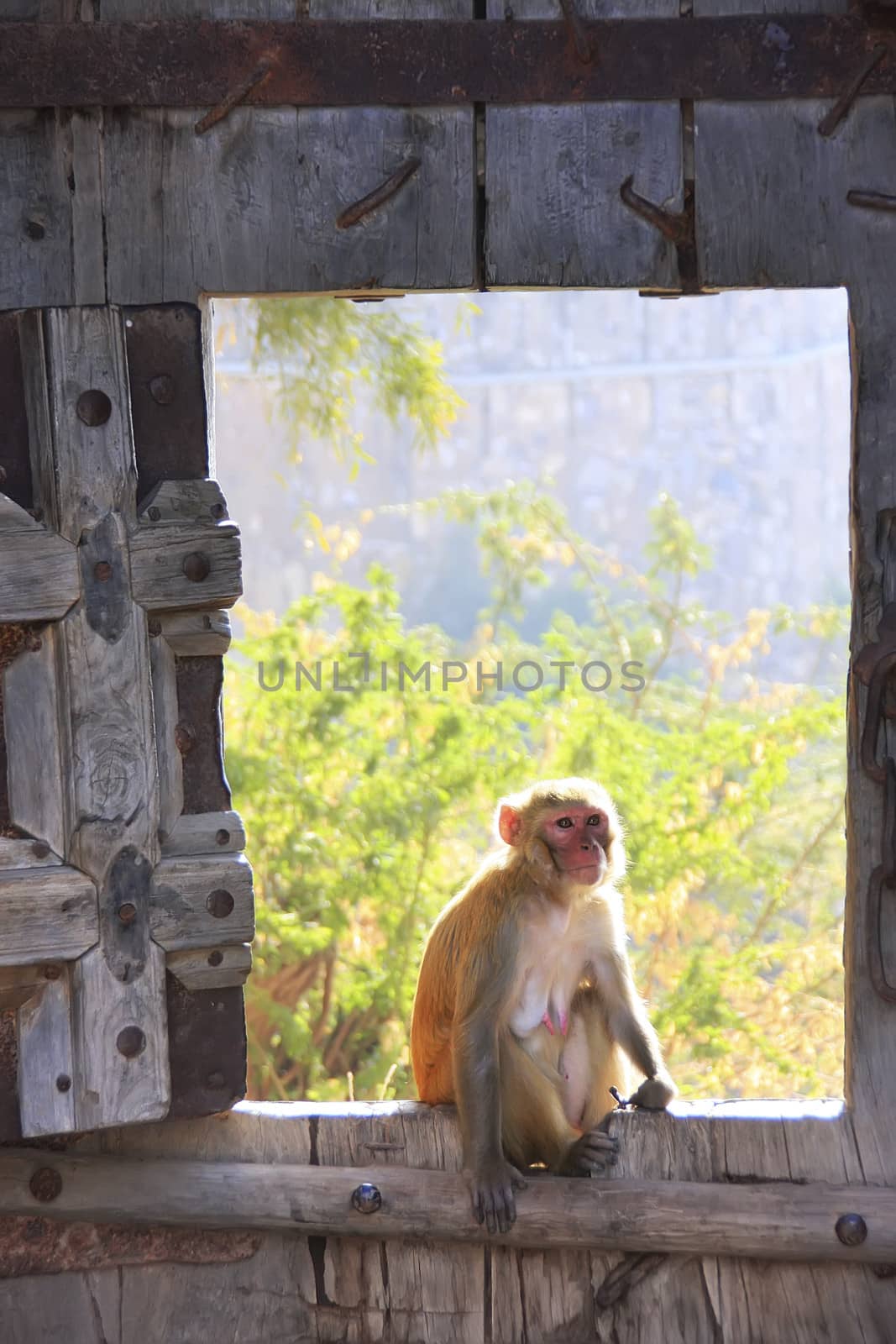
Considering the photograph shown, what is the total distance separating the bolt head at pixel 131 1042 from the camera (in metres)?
2.90

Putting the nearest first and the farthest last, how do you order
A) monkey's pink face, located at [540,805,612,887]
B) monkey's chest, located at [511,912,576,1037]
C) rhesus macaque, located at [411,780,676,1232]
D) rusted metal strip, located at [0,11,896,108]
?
rusted metal strip, located at [0,11,896,108] < rhesus macaque, located at [411,780,676,1232] < monkey's pink face, located at [540,805,612,887] < monkey's chest, located at [511,912,576,1037]

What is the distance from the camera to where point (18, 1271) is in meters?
3.11

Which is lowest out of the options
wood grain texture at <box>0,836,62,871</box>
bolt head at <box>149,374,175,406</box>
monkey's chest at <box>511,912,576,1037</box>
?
monkey's chest at <box>511,912,576,1037</box>

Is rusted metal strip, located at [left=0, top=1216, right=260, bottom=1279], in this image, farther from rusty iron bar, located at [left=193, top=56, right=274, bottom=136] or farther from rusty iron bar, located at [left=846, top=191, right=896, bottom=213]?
rusty iron bar, located at [left=846, top=191, right=896, bottom=213]

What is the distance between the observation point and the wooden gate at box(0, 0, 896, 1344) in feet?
9.53

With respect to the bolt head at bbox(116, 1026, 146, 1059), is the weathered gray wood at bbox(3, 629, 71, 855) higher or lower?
higher

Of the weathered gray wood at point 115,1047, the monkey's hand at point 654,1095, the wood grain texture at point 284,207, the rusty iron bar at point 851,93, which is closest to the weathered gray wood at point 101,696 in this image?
the weathered gray wood at point 115,1047

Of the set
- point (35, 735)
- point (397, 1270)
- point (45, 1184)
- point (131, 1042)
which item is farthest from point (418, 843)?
point (35, 735)

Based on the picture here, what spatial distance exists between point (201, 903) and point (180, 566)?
712 mm

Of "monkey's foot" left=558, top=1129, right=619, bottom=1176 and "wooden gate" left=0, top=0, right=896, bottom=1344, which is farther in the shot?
"monkey's foot" left=558, top=1129, right=619, bottom=1176

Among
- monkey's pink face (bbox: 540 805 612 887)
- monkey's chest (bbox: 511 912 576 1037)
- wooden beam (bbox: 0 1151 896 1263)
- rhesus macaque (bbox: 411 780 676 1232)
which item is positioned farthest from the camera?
monkey's chest (bbox: 511 912 576 1037)

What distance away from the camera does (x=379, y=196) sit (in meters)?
3.00

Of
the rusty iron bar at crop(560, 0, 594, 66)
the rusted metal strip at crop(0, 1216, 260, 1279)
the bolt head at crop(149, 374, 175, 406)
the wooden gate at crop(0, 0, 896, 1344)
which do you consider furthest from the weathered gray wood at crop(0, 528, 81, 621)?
the rusty iron bar at crop(560, 0, 594, 66)

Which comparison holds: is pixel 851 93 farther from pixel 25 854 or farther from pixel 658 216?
pixel 25 854
